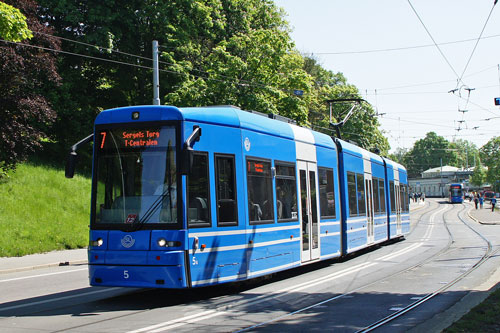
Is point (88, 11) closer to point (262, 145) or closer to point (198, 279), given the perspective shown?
point (262, 145)

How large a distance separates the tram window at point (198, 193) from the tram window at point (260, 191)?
1.43 m

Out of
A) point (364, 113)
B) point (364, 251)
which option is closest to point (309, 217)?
point (364, 251)

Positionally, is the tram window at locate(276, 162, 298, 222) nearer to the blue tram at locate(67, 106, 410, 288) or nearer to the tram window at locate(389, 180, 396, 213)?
the blue tram at locate(67, 106, 410, 288)

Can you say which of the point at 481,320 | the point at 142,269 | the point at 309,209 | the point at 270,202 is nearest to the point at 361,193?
the point at 309,209

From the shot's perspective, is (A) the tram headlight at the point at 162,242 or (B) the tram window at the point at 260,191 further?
(B) the tram window at the point at 260,191

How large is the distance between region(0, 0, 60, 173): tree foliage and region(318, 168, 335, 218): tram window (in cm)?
1297

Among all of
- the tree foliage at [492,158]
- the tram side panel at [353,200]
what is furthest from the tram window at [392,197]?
the tree foliage at [492,158]

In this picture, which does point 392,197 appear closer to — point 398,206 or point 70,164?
point 398,206

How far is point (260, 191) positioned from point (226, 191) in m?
1.36

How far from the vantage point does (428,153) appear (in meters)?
154

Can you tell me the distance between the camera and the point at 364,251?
22.1 meters

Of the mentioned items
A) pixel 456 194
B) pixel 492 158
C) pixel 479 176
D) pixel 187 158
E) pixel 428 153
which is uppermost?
pixel 428 153

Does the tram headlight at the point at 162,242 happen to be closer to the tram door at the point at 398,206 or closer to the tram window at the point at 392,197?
the tram window at the point at 392,197

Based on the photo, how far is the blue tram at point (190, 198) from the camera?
961 cm
